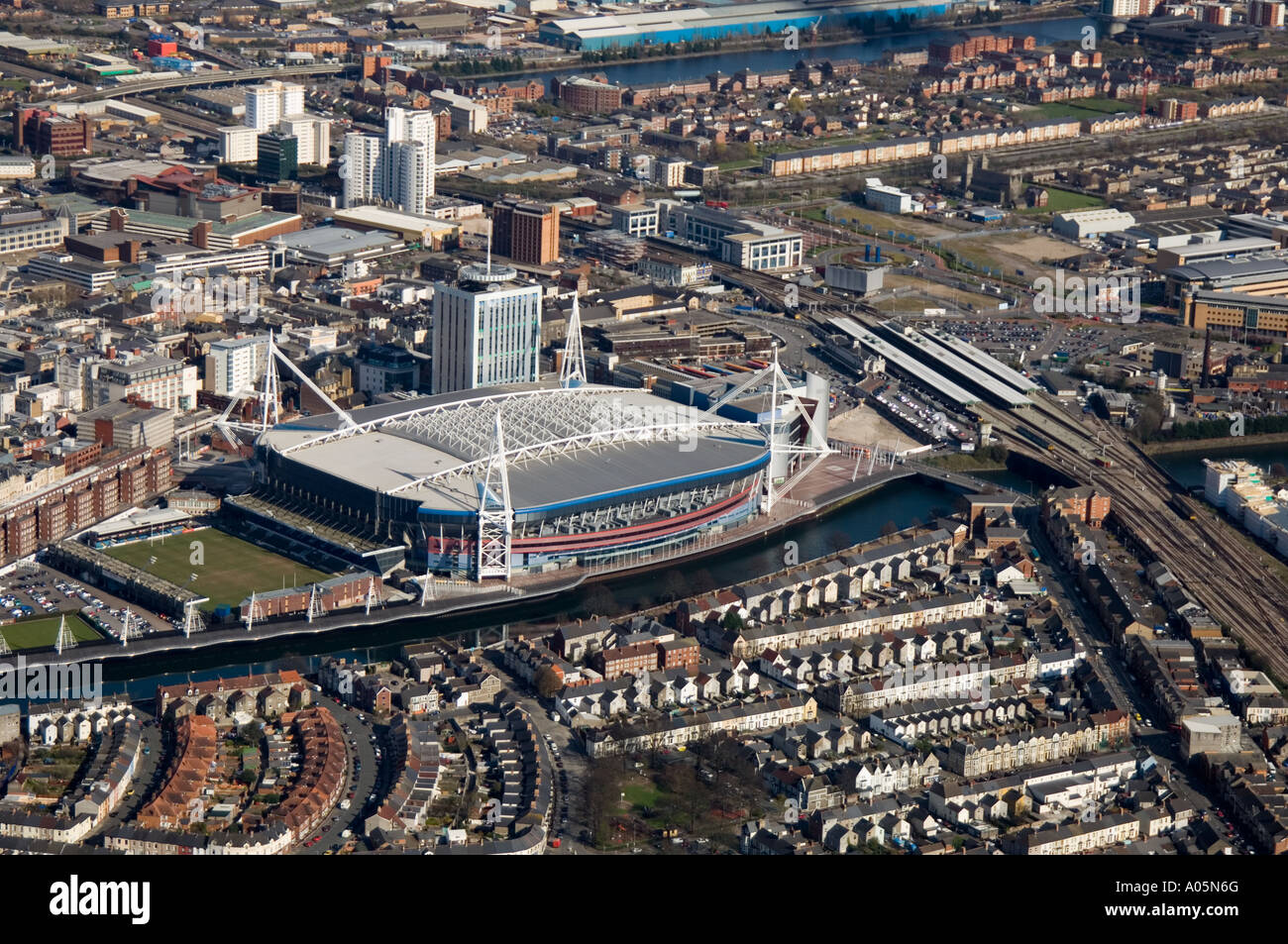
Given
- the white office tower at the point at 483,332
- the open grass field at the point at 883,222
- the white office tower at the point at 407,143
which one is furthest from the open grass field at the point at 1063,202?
the white office tower at the point at 483,332

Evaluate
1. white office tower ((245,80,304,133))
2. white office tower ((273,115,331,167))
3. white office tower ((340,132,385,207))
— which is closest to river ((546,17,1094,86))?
white office tower ((245,80,304,133))

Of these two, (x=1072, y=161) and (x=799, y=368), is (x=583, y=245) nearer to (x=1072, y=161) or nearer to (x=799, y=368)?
(x=799, y=368)

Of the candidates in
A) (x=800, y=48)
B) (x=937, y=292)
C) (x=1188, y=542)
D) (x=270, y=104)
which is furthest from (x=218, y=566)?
(x=800, y=48)

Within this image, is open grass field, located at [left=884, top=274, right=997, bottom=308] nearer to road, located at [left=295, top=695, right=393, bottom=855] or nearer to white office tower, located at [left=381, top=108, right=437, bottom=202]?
white office tower, located at [left=381, top=108, right=437, bottom=202]

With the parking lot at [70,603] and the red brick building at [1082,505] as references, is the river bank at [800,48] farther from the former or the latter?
the parking lot at [70,603]
